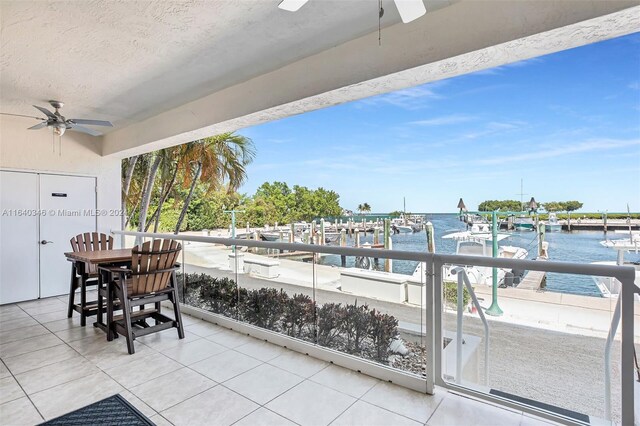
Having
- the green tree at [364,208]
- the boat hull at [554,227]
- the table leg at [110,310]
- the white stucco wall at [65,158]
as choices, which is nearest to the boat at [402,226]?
the boat hull at [554,227]

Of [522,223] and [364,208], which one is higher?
[364,208]

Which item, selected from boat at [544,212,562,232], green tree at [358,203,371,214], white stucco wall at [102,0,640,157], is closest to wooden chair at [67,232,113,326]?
white stucco wall at [102,0,640,157]

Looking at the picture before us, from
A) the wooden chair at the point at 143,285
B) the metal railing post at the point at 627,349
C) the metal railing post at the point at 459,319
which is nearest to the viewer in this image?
the metal railing post at the point at 627,349

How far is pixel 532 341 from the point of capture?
2.29 m

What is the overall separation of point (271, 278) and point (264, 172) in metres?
27.2

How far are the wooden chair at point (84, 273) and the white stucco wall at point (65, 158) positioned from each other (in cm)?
148

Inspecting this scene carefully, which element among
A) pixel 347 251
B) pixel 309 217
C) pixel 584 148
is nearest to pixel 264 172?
pixel 309 217

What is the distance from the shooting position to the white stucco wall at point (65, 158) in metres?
5.36

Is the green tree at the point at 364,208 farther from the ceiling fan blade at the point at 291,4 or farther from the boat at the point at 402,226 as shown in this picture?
the ceiling fan blade at the point at 291,4

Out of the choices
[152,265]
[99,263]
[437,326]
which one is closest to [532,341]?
[437,326]

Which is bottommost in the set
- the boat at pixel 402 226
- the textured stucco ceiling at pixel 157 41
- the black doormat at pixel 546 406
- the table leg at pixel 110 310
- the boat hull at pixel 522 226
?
the black doormat at pixel 546 406

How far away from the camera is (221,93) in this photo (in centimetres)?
429

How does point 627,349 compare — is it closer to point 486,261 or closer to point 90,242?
point 486,261

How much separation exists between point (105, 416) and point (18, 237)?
178 inches
